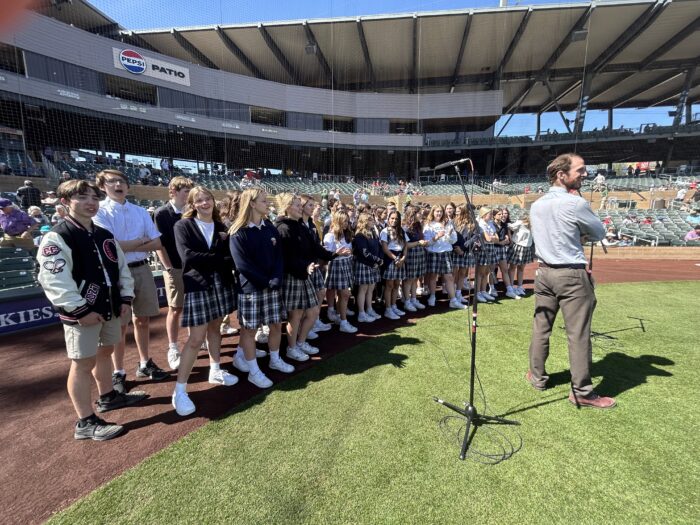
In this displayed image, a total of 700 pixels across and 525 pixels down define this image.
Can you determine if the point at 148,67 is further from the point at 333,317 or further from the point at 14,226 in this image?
the point at 333,317

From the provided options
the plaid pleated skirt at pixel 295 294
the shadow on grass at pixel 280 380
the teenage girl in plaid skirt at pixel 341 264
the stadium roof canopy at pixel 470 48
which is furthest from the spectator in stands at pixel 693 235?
the stadium roof canopy at pixel 470 48

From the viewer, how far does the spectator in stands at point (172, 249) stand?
3820mm

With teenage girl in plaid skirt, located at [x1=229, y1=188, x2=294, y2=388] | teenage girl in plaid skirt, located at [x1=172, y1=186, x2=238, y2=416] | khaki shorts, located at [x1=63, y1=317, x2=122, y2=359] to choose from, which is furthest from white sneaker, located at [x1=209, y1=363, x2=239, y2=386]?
khaki shorts, located at [x1=63, y1=317, x2=122, y2=359]

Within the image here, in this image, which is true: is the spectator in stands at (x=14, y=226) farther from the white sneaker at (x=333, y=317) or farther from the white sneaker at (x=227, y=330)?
the white sneaker at (x=333, y=317)

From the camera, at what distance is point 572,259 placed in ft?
10.1

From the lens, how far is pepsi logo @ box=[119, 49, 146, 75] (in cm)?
2300

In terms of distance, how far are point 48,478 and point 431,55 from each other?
1397 inches

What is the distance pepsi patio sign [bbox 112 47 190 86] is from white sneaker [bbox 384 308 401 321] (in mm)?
27496

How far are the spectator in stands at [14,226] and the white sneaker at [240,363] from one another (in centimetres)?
520

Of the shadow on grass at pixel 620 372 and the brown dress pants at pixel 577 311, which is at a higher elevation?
the brown dress pants at pixel 577 311

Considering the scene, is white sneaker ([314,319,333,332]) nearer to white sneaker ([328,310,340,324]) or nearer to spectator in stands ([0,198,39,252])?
white sneaker ([328,310,340,324])

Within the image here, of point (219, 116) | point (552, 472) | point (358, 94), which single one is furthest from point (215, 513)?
point (358, 94)

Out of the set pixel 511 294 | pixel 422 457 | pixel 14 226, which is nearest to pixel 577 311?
pixel 422 457

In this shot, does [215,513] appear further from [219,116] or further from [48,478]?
[219,116]
